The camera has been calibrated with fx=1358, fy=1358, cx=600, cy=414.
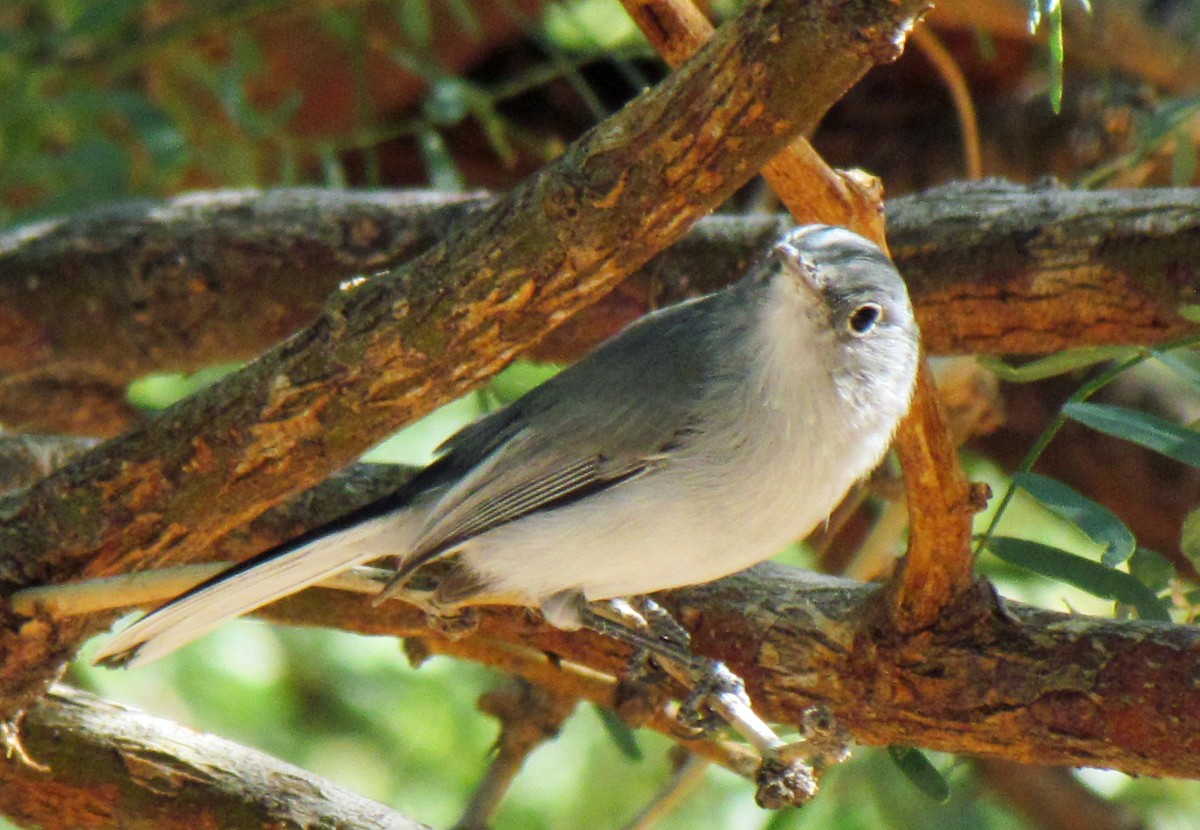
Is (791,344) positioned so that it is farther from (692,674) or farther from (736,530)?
(692,674)

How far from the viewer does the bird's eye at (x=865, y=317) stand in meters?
1.88

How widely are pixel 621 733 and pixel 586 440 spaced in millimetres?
789

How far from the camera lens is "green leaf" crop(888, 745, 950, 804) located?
197 cm

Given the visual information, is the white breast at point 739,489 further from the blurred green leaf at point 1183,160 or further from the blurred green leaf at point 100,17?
the blurred green leaf at point 100,17

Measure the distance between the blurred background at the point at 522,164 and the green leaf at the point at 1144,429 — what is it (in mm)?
1076

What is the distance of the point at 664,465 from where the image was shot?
199cm

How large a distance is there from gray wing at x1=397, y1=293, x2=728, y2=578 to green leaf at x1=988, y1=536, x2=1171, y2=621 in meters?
0.49

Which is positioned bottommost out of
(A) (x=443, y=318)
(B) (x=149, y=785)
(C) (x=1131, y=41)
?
(B) (x=149, y=785)

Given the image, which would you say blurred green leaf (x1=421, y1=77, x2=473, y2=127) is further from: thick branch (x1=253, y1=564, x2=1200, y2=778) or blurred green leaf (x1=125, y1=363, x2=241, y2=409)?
thick branch (x1=253, y1=564, x2=1200, y2=778)

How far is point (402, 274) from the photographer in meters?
1.81

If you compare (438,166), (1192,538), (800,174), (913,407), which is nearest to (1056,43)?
(800,174)

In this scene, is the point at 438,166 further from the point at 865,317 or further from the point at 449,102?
the point at 865,317

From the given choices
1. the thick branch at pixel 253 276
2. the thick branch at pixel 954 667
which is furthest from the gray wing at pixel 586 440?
the thick branch at pixel 253 276

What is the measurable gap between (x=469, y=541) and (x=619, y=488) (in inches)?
9.9
